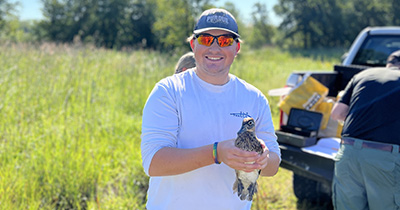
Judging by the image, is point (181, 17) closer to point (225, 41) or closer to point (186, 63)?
point (186, 63)

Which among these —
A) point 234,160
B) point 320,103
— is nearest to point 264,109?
point 234,160

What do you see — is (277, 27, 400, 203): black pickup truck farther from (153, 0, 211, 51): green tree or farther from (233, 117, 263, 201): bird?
(153, 0, 211, 51): green tree

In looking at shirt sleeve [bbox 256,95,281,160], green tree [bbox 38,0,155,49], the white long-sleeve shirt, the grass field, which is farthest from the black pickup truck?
green tree [bbox 38,0,155,49]

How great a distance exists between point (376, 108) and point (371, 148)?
32cm

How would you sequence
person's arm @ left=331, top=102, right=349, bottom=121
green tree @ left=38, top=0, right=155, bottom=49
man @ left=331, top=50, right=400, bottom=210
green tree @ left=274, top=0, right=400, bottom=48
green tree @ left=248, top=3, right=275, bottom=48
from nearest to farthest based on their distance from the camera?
man @ left=331, top=50, right=400, bottom=210 < person's arm @ left=331, top=102, right=349, bottom=121 < green tree @ left=38, top=0, right=155, bottom=49 < green tree @ left=274, top=0, right=400, bottom=48 < green tree @ left=248, top=3, right=275, bottom=48

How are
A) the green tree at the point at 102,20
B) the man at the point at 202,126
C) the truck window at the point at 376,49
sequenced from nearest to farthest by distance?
the man at the point at 202,126 → the truck window at the point at 376,49 → the green tree at the point at 102,20

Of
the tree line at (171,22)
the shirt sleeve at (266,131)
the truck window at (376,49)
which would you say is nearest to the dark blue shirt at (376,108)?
the shirt sleeve at (266,131)

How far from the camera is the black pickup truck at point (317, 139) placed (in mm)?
3236

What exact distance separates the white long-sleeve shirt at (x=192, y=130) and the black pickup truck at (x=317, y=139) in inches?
73.5

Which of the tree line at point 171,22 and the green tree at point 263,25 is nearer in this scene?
the tree line at point 171,22

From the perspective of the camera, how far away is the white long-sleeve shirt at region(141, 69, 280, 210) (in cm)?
146

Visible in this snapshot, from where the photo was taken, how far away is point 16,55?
7.45 meters

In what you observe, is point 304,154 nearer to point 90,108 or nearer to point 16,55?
point 90,108

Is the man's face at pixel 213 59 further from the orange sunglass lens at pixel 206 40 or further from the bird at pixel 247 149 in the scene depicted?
the bird at pixel 247 149
